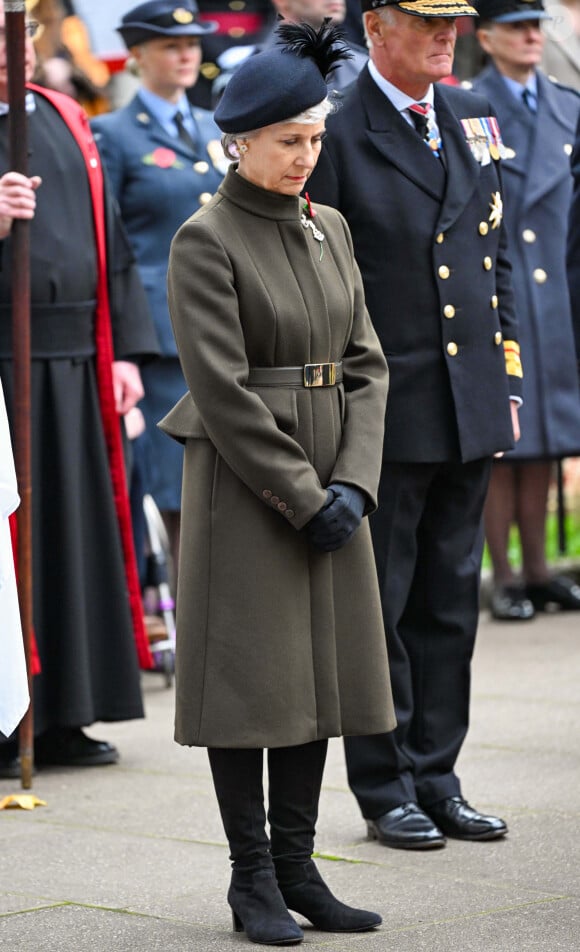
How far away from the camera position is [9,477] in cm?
366

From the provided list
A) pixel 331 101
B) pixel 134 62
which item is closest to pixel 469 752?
pixel 331 101

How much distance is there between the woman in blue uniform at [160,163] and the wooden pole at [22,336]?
2.07 m

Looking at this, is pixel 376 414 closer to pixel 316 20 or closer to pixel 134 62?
pixel 316 20

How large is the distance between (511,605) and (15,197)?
3.92 m

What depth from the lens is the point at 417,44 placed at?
15.5 ft

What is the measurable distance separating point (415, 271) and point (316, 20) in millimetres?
745

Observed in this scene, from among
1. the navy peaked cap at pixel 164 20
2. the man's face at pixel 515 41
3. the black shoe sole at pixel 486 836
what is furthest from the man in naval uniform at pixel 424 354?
the man's face at pixel 515 41

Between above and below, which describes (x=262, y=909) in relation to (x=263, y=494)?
below

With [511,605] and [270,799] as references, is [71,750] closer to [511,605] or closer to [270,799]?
[270,799]

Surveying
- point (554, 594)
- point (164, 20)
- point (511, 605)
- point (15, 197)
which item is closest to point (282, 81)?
point (15, 197)

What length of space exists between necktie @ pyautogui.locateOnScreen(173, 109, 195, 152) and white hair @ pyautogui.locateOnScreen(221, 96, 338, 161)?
154 inches

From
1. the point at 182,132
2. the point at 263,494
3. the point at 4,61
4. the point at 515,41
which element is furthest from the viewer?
the point at 515,41

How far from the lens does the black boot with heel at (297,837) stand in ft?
13.2

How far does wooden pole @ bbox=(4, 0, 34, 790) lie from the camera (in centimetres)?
550
